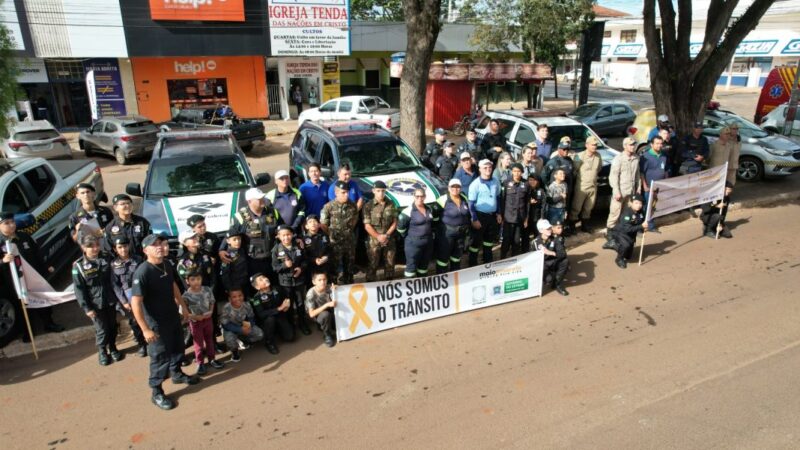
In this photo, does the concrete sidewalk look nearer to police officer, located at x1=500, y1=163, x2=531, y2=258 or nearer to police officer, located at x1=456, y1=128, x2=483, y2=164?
police officer, located at x1=500, y1=163, x2=531, y2=258

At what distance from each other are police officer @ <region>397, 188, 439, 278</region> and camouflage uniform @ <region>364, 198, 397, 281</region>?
0.23 m

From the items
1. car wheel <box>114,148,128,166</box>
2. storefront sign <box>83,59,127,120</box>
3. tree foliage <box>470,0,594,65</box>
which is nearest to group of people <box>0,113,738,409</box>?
car wheel <box>114,148,128,166</box>

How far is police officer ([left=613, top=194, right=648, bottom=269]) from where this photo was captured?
8.05 metres

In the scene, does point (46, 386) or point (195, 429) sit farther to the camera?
point (46, 386)

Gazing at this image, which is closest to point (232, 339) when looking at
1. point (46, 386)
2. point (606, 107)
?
point (46, 386)

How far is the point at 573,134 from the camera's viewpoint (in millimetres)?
11250

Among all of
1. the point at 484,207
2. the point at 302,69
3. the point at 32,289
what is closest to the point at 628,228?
the point at 484,207

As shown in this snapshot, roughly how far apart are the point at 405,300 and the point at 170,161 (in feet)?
14.7

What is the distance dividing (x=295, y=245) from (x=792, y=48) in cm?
5119

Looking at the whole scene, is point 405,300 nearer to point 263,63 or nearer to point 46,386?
point 46,386

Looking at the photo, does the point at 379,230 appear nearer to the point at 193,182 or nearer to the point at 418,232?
the point at 418,232

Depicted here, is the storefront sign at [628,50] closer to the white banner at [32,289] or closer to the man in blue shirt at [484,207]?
the man in blue shirt at [484,207]

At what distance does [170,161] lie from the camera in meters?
8.19

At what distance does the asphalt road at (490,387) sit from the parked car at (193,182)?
6.27 feet
